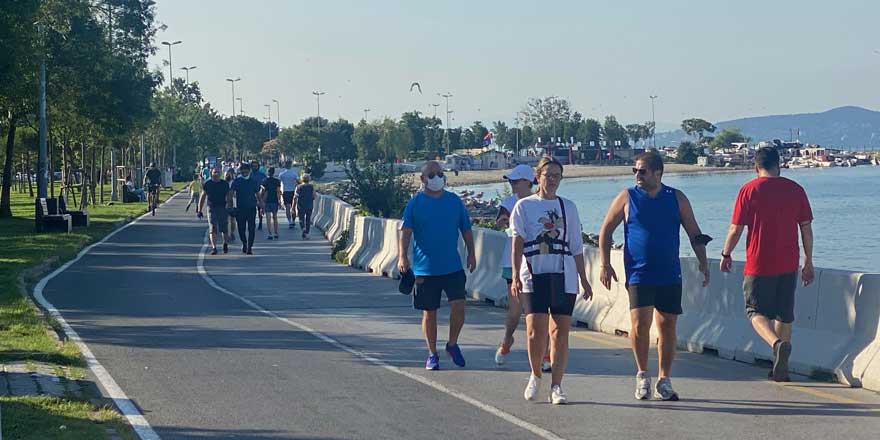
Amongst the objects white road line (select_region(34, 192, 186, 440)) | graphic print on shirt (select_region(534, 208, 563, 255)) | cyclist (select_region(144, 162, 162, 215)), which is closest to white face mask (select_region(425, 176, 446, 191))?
graphic print on shirt (select_region(534, 208, 563, 255))

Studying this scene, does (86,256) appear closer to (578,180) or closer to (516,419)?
(516,419)

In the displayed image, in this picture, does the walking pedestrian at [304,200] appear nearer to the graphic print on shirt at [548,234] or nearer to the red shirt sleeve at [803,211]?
the red shirt sleeve at [803,211]

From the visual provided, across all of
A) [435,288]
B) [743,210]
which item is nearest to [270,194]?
[435,288]

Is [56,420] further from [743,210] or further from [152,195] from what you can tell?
[152,195]

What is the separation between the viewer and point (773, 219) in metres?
10.5

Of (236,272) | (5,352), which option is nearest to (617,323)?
(5,352)

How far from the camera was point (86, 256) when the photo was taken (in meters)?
Answer: 27.5

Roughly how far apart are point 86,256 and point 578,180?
90472 millimetres

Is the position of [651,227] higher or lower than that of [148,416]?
higher

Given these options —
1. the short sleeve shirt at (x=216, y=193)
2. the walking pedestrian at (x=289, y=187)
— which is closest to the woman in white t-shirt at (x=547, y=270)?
the short sleeve shirt at (x=216, y=193)

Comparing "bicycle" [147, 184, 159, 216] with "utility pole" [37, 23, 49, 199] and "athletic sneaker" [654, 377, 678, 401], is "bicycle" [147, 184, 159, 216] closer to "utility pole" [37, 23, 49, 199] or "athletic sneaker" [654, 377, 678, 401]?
"utility pole" [37, 23, 49, 199]

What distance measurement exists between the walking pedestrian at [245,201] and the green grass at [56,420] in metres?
17.5

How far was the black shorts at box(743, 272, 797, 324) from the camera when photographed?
412 inches

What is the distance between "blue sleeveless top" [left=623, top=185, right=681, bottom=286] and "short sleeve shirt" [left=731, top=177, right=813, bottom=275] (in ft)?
3.78
